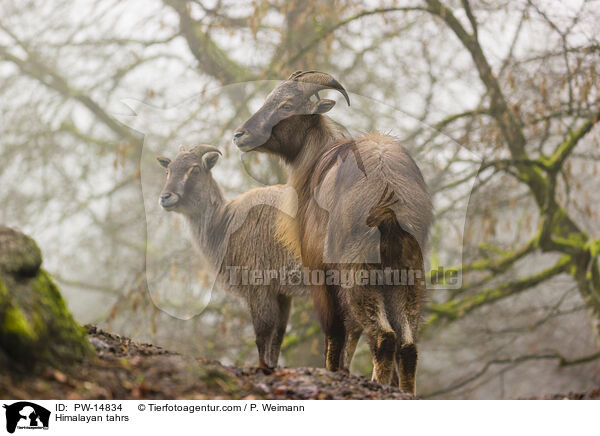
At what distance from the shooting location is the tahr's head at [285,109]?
3658 millimetres

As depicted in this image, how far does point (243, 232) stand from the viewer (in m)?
4.50

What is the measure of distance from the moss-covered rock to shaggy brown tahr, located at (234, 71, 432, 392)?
1398 mm

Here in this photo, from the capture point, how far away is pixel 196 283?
4.96m

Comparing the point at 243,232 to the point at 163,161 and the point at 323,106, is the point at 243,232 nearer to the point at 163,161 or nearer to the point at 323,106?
the point at 163,161

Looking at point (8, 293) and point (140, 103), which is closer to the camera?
point (8, 293)

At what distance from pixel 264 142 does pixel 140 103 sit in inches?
39.0

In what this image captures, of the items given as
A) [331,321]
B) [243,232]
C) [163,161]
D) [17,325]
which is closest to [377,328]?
[331,321]

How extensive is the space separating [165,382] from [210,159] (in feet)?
7.31

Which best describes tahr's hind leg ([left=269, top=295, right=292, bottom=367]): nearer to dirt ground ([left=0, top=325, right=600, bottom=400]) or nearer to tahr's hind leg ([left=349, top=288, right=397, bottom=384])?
tahr's hind leg ([left=349, top=288, right=397, bottom=384])

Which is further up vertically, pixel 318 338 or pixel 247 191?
pixel 247 191
